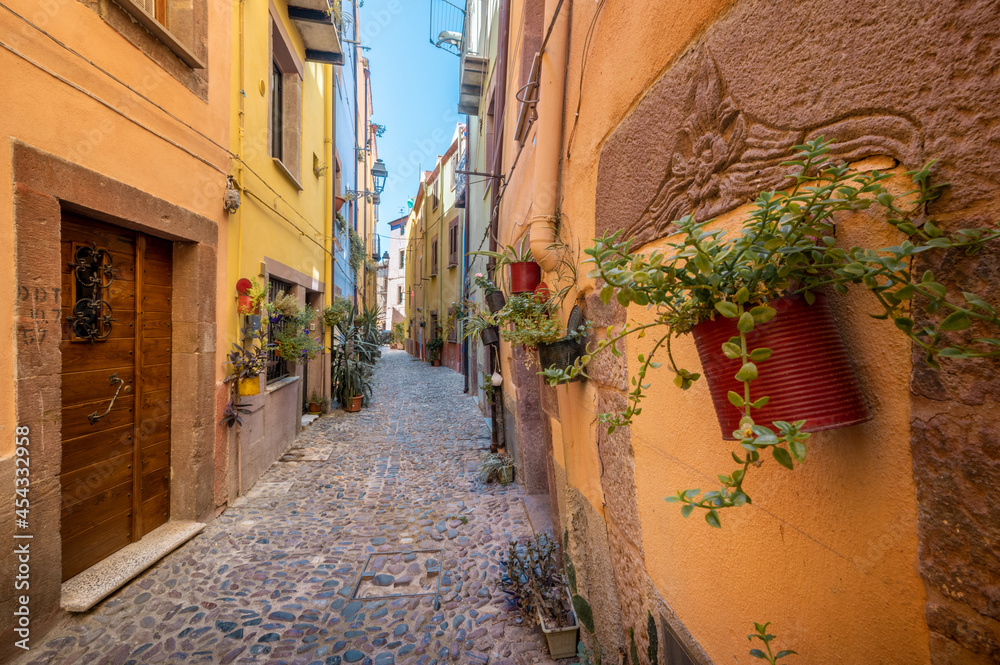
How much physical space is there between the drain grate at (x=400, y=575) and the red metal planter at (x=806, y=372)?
10.2 ft

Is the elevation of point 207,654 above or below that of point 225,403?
below

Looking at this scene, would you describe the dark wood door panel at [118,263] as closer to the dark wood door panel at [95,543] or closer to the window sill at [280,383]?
the dark wood door panel at [95,543]

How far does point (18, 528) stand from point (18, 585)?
0.96 feet

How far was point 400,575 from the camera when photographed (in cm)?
339

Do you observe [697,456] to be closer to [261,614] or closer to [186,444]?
[261,614]

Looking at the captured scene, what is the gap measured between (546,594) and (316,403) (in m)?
6.71

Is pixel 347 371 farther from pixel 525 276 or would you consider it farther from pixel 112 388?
pixel 525 276

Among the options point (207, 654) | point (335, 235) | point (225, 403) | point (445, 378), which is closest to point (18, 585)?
point (207, 654)

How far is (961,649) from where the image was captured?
0.65 meters

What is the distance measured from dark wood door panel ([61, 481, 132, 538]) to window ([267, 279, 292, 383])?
2.41 m

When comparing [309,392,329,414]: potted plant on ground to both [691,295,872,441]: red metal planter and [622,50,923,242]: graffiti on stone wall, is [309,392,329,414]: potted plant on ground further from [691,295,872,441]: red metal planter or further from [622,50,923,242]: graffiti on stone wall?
[691,295,872,441]: red metal planter

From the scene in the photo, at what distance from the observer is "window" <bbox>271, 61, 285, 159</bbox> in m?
6.30

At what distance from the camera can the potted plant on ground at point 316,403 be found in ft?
27.6

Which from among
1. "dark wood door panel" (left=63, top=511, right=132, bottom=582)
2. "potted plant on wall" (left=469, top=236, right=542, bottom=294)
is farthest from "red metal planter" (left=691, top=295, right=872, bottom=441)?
"dark wood door panel" (left=63, top=511, right=132, bottom=582)
